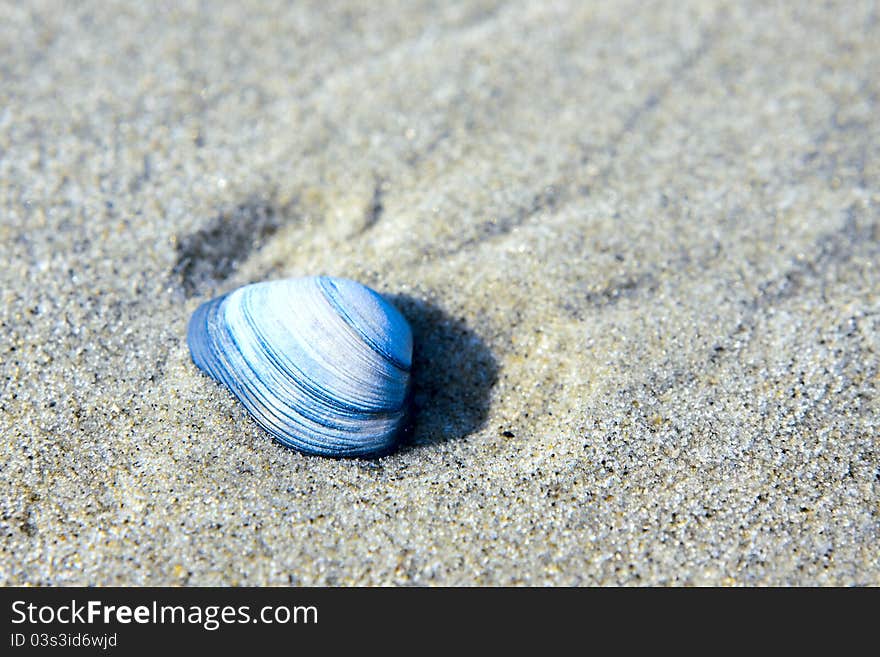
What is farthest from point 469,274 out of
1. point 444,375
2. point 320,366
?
point 320,366

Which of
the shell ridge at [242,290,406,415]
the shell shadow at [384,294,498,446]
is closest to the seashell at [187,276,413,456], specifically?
the shell ridge at [242,290,406,415]

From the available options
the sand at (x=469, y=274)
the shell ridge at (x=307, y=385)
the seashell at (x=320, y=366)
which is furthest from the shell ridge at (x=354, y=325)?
the sand at (x=469, y=274)

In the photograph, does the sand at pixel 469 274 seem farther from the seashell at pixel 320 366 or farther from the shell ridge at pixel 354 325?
the shell ridge at pixel 354 325

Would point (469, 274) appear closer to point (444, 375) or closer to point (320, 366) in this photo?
point (444, 375)

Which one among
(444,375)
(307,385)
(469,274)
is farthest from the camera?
(469,274)

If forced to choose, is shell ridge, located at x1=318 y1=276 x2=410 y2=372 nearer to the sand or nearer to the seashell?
the seashell
